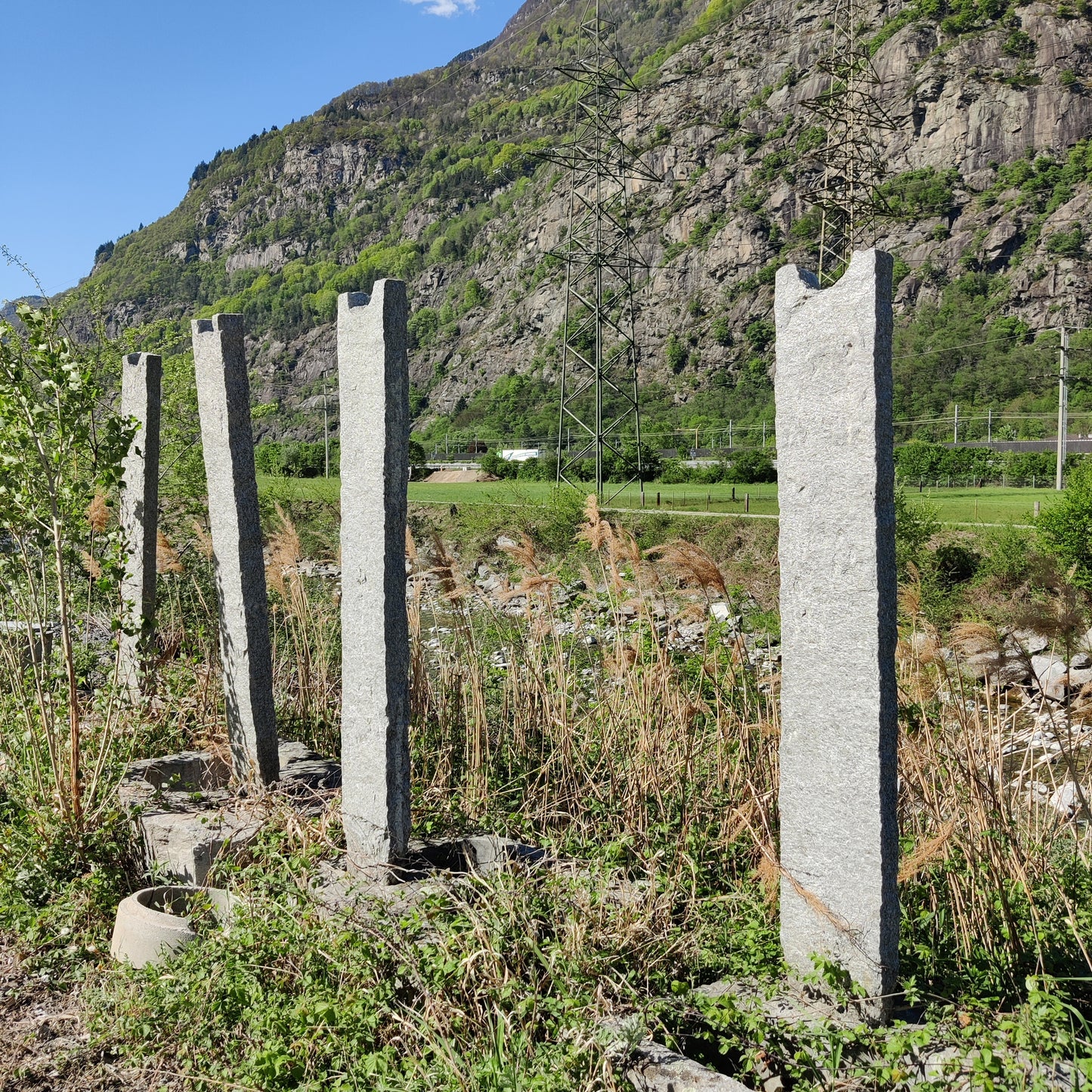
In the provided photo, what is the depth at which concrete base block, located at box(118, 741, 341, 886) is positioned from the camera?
3.65 m

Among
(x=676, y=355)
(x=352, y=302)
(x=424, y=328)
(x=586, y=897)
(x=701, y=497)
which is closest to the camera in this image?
(x=586, y=897)

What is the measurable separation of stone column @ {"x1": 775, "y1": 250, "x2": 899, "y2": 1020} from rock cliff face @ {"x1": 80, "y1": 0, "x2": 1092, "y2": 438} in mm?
34494

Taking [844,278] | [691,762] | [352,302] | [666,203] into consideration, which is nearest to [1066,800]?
[691,762]

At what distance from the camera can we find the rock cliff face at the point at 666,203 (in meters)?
72.8

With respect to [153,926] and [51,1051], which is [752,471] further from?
[51,1051]

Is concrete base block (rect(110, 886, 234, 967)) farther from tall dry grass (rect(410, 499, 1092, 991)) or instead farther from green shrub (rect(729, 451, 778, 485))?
green shrub (rect(729, 451, 778, 485))

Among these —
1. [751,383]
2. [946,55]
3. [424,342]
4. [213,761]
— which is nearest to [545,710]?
[213,761]

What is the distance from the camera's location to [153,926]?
3121mm

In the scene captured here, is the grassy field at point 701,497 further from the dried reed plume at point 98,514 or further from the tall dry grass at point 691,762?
the tall dry grass at point 691,762

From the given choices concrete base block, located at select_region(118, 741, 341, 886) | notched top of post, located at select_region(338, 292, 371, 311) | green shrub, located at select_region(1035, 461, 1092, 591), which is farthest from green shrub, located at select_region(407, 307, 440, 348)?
notched top of post, located at select_region(338, 292, 371, 311)

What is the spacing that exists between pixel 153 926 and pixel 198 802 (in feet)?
3.41

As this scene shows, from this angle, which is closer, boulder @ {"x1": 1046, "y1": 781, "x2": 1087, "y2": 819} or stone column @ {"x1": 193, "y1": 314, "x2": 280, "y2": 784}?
boulder @ {"x1": 1046, "y1": 781, "x2": 1087, "y2": 819}

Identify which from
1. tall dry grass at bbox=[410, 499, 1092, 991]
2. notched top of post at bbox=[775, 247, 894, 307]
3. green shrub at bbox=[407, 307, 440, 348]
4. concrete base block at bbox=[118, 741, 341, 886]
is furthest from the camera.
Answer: green shrub at bbox=[407, 307, 440, 348]

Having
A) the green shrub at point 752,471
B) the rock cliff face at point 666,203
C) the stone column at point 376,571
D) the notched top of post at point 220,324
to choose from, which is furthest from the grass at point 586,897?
the rock cliff face at point 666,203
